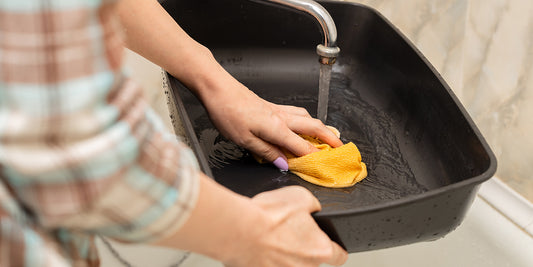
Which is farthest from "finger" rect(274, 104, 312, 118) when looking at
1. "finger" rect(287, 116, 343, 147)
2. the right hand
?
the right hand

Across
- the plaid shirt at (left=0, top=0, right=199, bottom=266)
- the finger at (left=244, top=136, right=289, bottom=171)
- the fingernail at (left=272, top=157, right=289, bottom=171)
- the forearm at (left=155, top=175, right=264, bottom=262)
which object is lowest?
the fingernail at (left=272, top=157, right=289, bottom=171)

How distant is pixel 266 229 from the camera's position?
409 millimetres

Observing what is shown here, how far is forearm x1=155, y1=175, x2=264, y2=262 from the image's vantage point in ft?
1.10

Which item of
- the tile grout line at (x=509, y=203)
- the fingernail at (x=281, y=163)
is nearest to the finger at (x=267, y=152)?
the fingernail at (x=281, y=163)

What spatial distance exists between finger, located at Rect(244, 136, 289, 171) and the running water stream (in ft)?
0.52

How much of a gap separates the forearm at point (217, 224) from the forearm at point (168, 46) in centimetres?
36

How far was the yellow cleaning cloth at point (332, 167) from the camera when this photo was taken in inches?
27.8

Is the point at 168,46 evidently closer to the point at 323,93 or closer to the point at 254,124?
the point at 254,124

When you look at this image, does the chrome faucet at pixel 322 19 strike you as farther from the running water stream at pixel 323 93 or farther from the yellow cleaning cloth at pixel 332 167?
the yellow cleaning cloth at pixel 332 167

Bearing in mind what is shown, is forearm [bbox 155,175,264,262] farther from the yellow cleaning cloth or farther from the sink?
the yellow cleaning cloth

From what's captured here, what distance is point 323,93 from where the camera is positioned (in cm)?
84

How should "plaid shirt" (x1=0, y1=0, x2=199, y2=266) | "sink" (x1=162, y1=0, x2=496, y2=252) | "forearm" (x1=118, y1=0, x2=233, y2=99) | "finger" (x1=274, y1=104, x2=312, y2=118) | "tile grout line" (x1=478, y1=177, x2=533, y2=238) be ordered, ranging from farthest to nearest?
1. "tile grout line" (x1=478, y1=177, x2=533, y2=238)
2. "finger" (x1=274, y1=104, x2=312, y2=118)
3. "forearm" (x1=118, y1=0, x2=233, y2=99)
4. "sink" (x1=162, y1=0, x2=496, y2=252)
5. "plaid shirt" (x1=0, y1=0, x2=199, y2=266)

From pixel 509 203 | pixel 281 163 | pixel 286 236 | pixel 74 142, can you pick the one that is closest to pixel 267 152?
→ pixel 281 163

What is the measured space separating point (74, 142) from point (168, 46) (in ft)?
1.51
